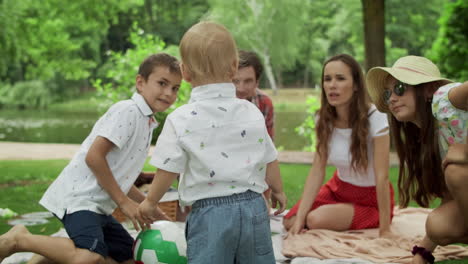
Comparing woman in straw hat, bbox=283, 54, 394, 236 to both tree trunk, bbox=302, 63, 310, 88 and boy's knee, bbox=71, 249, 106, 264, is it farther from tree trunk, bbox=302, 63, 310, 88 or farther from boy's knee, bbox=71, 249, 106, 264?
tree trunk, bbox=302, 63, 310, 88

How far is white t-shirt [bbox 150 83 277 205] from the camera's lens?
243 cm

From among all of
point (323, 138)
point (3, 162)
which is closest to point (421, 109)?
point (323, 138)

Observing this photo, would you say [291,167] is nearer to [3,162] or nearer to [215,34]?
[3,162]

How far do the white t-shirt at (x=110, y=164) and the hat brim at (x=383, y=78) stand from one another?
1458mm

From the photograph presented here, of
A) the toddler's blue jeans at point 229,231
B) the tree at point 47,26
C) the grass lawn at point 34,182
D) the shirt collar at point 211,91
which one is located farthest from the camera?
the tree at point 47,26

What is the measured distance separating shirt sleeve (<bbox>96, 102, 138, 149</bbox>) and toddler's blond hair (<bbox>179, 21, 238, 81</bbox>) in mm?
844

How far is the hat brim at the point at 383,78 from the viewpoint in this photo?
3.21 metres

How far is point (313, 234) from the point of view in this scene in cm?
442

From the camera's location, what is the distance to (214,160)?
7.96ft

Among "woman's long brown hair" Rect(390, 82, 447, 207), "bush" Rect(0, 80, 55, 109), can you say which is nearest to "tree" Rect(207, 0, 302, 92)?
"bush" Rect(0, 80, 55, 109)

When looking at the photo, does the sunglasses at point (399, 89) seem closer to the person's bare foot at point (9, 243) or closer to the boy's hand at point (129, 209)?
the boy's hand at point (129, 209)

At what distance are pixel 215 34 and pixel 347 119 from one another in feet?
→ 7.78

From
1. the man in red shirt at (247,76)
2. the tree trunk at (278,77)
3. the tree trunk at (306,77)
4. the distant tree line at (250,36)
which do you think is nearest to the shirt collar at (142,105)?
the man in red shirt at (247,76)

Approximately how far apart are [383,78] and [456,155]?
81cm
